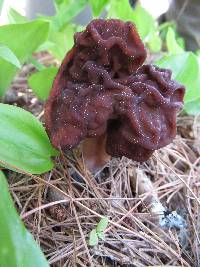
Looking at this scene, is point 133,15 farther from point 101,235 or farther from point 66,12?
point 101,235

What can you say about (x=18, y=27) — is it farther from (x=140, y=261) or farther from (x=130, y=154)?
(x=140, y=261)

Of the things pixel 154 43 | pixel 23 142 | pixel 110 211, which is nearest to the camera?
pixel 23 142

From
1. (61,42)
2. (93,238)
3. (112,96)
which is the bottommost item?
(93,238)

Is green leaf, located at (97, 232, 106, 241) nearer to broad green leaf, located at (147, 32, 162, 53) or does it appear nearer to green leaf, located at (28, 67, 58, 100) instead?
green leaf, located at (28, 67, 58, 100)

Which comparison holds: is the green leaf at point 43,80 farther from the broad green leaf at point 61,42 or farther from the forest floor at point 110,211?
the broad green leaf at point 61,42

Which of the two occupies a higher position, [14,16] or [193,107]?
[14,16]

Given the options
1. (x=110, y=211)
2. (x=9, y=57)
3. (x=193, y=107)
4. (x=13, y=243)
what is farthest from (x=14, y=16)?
(x=13, y=243)

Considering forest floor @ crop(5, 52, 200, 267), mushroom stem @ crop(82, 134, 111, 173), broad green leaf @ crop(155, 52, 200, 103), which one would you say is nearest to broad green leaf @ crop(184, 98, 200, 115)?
broad green leaf @ crop(155, 52, 200, 103)

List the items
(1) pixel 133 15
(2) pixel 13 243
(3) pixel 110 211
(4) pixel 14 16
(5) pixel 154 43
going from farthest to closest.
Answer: (5) pixel 154 43 < (1) pixel 133 15 < (4) pixel 14 16 < (3) pixel 110 211 < (2) pixel 13 243
